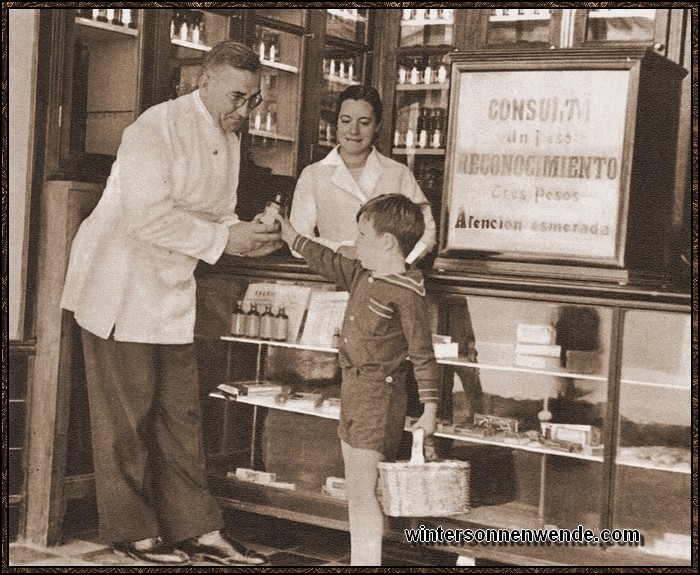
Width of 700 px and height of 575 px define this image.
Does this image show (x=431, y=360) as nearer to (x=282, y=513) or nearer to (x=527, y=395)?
(x=527, y=395)

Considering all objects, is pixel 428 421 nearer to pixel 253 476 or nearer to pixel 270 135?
pixel 253 476

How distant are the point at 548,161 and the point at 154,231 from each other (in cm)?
165

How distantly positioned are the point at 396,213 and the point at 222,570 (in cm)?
166

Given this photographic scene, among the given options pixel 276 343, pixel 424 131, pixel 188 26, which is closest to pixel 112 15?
pixel 188 26

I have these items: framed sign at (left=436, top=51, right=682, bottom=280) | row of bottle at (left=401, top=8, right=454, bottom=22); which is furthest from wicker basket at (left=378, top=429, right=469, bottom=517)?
row of bottle at (left=401, top=8, right=454, bottom=22)

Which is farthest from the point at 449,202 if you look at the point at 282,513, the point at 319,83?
the point at 319,83

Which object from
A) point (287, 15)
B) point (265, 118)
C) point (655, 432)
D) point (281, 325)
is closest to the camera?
point (655, 432)

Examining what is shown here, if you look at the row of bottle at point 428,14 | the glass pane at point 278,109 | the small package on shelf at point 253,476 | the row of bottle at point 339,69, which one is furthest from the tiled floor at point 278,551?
the row of bottle at point 428,14

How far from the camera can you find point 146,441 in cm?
448

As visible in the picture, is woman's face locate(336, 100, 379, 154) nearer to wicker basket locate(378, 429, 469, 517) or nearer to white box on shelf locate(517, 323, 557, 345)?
white box on shelf locate(517, 323, 557, 345)

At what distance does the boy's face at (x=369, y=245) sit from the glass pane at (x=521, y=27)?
12.0ft

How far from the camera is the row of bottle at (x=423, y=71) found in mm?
7875

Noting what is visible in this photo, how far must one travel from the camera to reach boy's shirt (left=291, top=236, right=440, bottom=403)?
382cm

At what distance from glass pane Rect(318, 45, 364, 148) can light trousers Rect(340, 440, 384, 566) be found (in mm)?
3992
